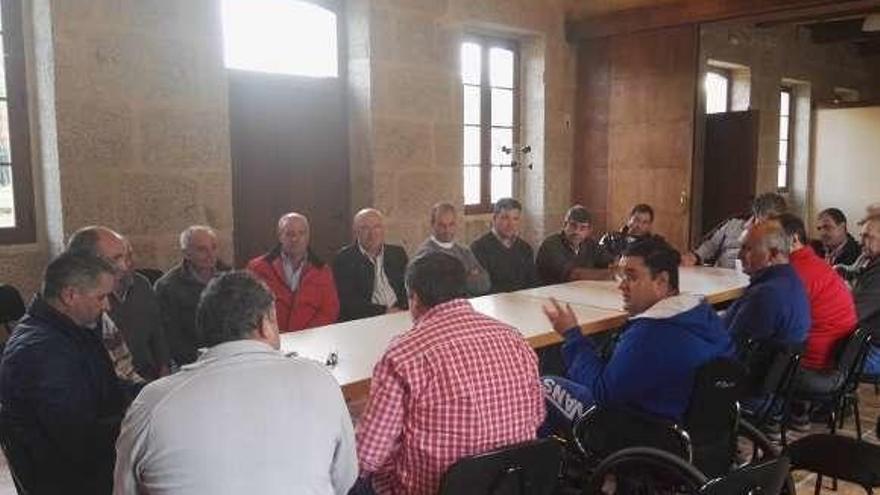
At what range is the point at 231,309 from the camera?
5.01 ft

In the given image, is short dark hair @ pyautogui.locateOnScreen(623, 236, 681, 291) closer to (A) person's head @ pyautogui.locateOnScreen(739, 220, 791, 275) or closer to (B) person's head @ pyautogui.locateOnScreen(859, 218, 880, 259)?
(A) person's head @ pyautogui.locateOnScreen(739, 220, 791, 275)

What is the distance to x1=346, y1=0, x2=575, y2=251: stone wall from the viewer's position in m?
5.52

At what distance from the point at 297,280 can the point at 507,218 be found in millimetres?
1543

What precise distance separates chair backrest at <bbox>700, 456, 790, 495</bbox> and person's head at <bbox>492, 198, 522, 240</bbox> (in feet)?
10.5

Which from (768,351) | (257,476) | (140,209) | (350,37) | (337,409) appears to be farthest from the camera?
(350,37)

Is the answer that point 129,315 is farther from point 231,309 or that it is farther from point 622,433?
point 622,433

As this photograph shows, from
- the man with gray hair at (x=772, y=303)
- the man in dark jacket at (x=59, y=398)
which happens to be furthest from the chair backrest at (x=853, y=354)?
the man in dark jacket at (x=59, y=398)

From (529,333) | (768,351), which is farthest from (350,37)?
(768,351)

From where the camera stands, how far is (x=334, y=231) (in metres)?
5.63

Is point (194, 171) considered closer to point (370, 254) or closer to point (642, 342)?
point (370, 254)

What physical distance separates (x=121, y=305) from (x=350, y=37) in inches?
120

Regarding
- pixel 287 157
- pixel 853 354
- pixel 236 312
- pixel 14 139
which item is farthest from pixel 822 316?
pixel 14 139

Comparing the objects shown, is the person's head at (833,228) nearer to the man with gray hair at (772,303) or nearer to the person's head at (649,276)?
the man with gray hair at (772,303)

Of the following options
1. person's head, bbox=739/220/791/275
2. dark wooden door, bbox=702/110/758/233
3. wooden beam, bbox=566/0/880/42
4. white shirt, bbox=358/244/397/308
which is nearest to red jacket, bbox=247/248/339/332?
white shirt, bbox=358/244/397/308
